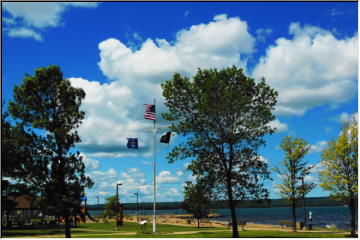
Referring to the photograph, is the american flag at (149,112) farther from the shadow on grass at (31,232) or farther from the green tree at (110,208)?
the green tree at (110,208)

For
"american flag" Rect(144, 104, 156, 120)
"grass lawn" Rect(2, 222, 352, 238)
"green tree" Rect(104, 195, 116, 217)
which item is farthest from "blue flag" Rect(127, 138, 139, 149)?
"green tree" Rect(104, 195, 116, 217)

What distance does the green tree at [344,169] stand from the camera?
28188 millimetres

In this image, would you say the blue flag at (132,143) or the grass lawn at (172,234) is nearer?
the grass lawn at (172,234)

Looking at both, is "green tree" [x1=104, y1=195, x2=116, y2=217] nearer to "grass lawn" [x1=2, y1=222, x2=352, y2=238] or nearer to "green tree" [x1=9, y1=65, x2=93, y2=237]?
"grass lawn" [x1=2, y1=222, x2=352, y2=238]

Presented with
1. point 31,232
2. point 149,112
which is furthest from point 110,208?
point 149,112

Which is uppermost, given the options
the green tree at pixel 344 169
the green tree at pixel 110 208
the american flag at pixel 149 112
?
the american flag at pixel 149 112

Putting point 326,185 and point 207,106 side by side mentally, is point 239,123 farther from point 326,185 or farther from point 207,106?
point 326,185

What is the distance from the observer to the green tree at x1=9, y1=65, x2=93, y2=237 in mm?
27375

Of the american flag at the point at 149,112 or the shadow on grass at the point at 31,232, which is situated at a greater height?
the american flag at the point at 149,112

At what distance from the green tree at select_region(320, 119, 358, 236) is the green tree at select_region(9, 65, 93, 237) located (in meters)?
15.5

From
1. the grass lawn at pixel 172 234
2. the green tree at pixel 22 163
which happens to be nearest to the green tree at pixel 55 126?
the green tree at pixel 22 163

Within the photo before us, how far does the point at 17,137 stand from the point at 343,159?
20831mm

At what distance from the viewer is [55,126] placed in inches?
1099

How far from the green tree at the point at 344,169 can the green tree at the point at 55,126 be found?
15.5 metres
